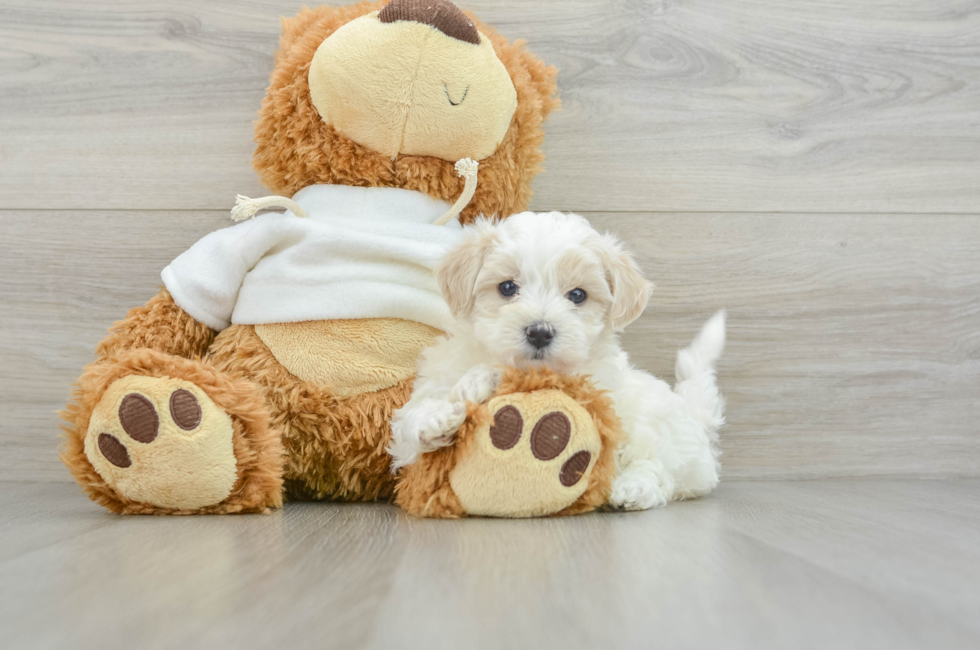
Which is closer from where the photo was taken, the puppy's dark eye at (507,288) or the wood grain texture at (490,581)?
the wood grain texture at (490,581)

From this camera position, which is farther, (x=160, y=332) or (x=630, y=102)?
(x=630, y=102)

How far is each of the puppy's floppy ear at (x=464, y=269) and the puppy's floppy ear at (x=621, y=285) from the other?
0.17 metres

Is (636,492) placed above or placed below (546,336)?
below

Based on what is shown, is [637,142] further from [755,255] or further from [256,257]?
[256,257]

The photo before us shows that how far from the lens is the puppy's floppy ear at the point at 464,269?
1.06 metres

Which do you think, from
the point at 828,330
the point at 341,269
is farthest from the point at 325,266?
the point at 828,330

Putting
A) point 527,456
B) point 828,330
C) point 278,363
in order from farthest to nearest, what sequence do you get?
point 828,330 < point 278,363 < point 527,456

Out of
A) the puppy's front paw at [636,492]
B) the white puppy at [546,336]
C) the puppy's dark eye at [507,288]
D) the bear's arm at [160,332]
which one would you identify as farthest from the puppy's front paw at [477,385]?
the bear's arm at [160,332]

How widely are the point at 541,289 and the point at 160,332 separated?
0.62 metres

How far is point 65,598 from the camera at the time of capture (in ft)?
1.96

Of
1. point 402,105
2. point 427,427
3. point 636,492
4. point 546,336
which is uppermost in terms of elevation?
point 402,105

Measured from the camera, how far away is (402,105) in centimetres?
114

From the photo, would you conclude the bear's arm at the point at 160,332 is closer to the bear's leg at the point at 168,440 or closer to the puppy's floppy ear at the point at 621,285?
the bear's leg at the point at 168,440

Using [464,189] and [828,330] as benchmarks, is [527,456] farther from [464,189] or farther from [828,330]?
[828,330]
